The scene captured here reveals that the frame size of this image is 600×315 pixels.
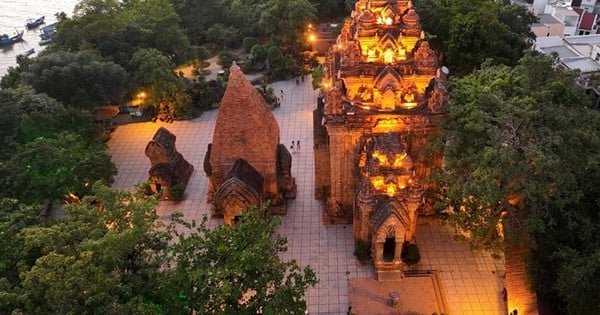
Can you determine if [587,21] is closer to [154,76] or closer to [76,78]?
[154,76]

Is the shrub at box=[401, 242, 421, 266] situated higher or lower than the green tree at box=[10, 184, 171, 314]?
lower

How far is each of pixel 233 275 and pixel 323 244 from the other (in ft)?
35.0

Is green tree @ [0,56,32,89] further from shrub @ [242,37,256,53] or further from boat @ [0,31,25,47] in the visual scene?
boat @ [0,31,25,47]

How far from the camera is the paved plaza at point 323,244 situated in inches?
885

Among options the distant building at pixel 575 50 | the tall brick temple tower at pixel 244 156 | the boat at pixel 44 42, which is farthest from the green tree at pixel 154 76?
the distant building at pixel 575 50

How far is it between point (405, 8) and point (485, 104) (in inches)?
302

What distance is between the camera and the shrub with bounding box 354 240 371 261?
24.3 meters

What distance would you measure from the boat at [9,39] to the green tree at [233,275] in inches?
2057

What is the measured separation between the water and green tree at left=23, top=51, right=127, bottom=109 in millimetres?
19238

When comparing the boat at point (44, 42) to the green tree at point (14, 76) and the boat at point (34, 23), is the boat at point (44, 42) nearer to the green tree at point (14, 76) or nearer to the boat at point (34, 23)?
the boat at point (34, 23)

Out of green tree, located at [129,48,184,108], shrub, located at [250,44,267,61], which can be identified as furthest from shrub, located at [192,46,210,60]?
green tree, located at [129,48,184,108]

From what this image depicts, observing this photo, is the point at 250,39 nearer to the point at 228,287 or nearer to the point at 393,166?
the point at 393,166

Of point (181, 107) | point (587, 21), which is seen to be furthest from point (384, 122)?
point (587, 21)

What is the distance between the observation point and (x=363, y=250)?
79.8 ft
